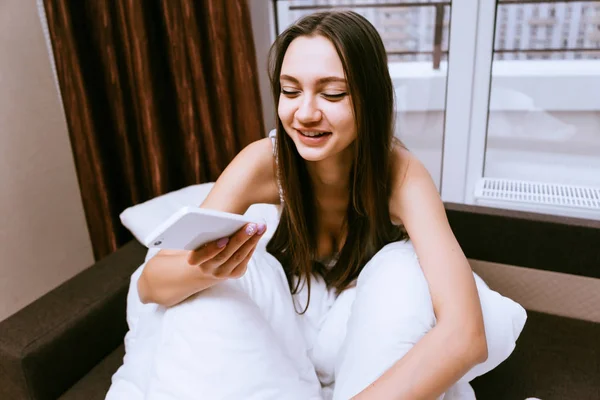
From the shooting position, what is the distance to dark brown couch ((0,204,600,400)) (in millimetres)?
1104

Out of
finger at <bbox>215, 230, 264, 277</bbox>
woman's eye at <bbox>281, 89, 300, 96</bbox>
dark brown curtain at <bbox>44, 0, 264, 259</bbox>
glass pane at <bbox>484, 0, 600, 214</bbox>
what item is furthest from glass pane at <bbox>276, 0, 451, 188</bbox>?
finger at <bbox>215, 230, 264, 277</bbox>

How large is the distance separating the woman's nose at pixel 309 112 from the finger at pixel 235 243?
0.81 ft

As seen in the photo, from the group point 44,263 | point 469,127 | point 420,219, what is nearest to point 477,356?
point 420,219

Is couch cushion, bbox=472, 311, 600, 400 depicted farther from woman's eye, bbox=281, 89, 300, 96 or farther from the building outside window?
woman's eye, bbox=281, 89, 300, 96

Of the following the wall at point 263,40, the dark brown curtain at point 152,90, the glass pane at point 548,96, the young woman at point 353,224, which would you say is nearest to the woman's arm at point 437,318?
the young woman at point 353,224

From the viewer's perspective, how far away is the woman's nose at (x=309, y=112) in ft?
3.23

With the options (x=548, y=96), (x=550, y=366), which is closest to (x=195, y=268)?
(x=550, y=366)

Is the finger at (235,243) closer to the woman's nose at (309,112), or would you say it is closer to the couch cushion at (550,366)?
the woman's nose at (309,112)

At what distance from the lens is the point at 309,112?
0.98m

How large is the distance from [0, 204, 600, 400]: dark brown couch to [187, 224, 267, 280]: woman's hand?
412 mm

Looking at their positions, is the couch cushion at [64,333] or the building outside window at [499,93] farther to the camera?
the building outside window at [499,93]

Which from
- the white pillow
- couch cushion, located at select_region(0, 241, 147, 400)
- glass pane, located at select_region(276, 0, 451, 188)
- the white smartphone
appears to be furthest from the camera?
glass pane, located at select_region(276, 0, 451, 188)

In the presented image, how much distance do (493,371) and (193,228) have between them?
2.67ft

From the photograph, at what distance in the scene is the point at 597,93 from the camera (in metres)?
2.04
